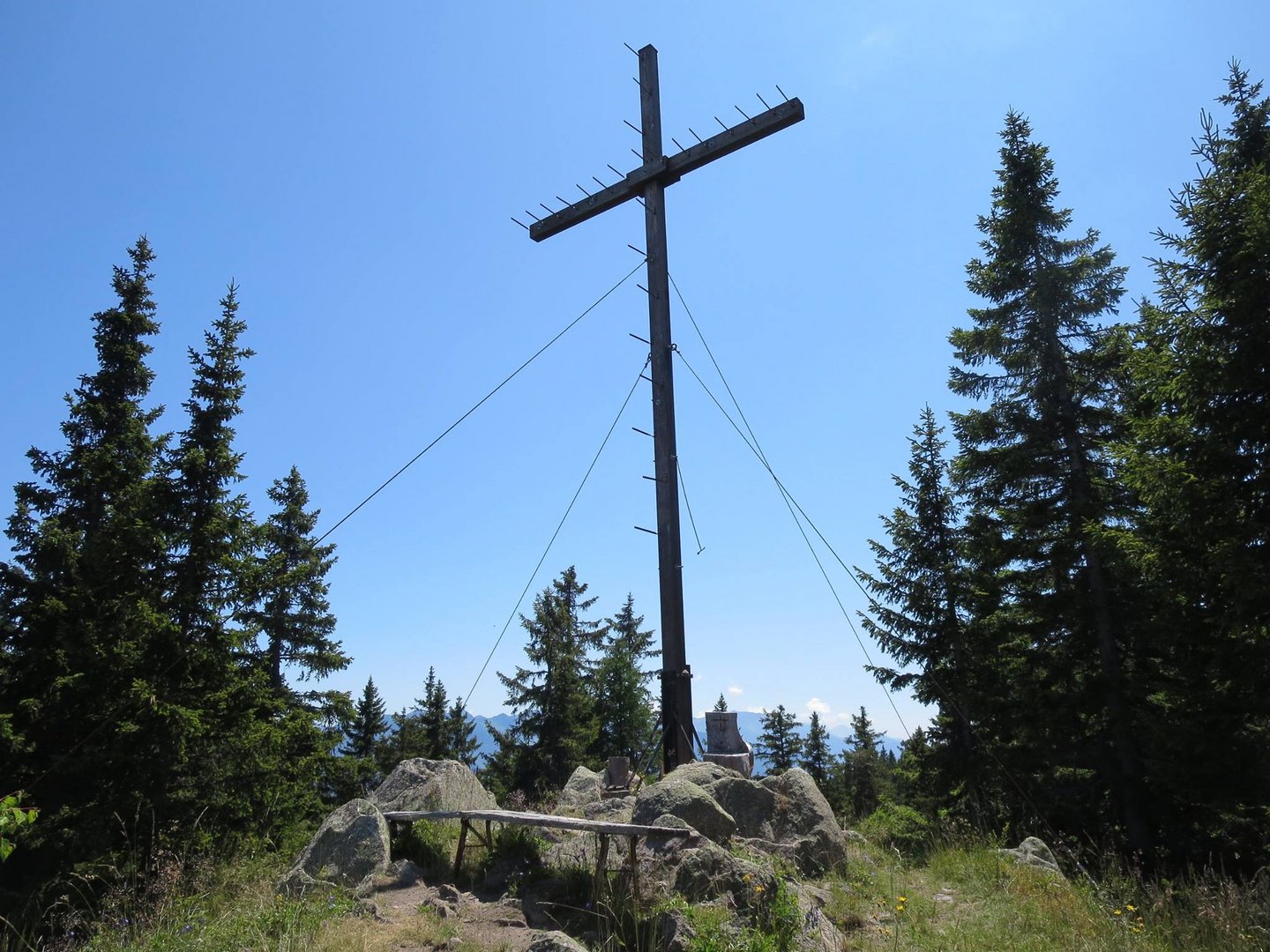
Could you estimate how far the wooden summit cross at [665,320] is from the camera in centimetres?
880

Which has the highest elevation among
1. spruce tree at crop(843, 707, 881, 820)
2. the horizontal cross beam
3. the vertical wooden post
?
the horizontal cross beam

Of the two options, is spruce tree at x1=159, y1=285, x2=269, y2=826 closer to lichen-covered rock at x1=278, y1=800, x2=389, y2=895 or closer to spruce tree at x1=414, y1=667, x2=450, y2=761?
lichen-covered rock at x1=278, y1=800, x2=389, y2=895

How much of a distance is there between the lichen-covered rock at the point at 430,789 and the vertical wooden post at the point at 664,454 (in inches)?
111

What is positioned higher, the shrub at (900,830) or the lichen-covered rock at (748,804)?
the lichen-covered rock at (748,804)

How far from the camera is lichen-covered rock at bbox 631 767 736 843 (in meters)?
6.95

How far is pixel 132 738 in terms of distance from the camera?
1515cm

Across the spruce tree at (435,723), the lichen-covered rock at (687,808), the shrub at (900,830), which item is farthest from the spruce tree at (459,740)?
the lichen-covered rock at (687,808)

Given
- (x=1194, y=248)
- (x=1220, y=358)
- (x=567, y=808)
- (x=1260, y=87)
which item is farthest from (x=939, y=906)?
(x=1260, y=87)

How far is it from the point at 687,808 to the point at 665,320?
18.9ft

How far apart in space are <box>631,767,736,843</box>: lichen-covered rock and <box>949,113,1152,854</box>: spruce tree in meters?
9.45

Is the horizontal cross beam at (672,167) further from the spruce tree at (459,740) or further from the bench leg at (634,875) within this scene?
the spruce tree at (459,740)

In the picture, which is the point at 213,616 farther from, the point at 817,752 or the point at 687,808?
the point at 817,752

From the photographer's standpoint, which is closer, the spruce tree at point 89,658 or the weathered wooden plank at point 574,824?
the weathered wooden plank at point 574,824

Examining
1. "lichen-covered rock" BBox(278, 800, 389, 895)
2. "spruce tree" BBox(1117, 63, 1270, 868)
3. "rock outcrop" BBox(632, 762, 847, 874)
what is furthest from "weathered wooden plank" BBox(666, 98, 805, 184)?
"lichen-covered rock" BBox(278, 800, 389, 895)
